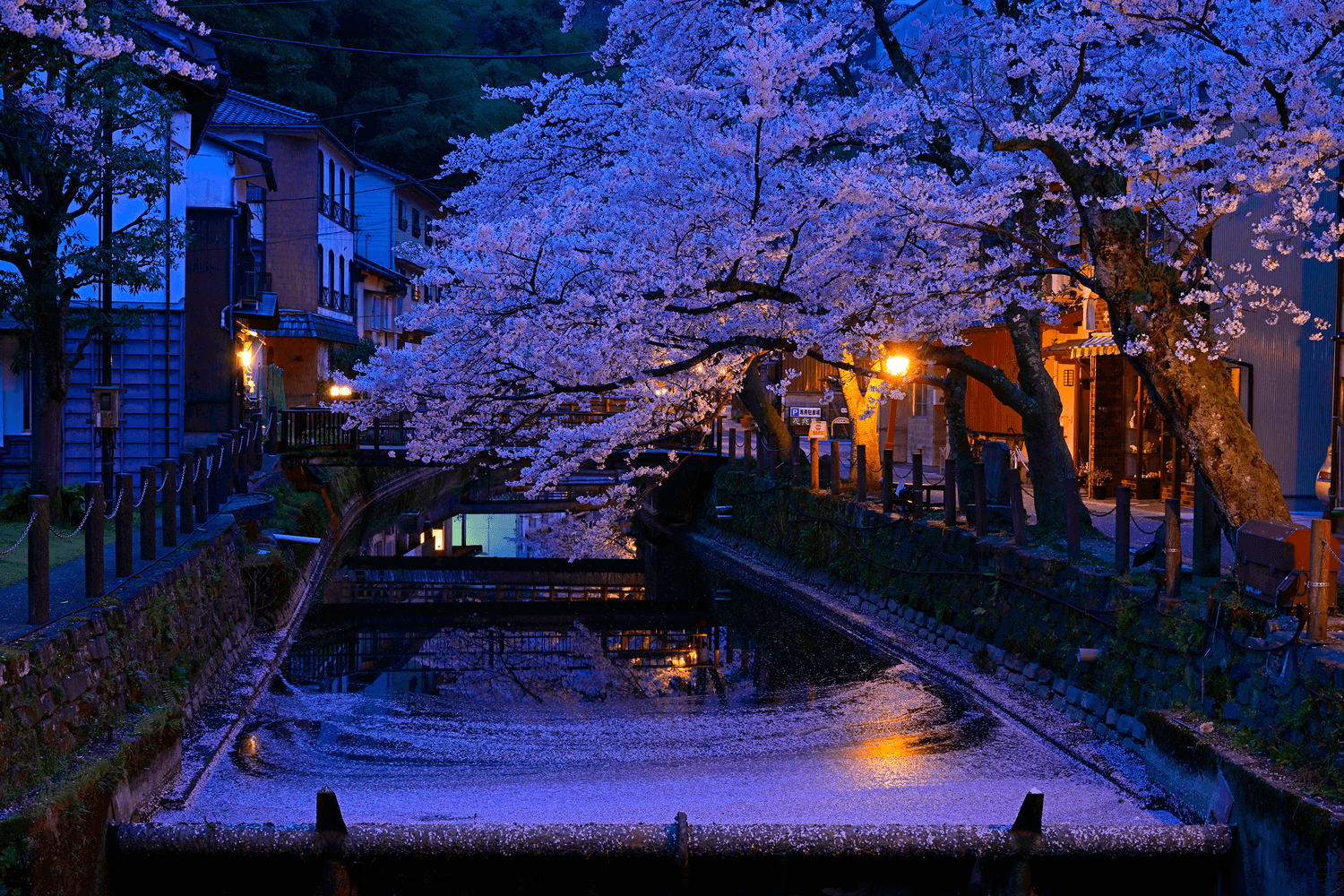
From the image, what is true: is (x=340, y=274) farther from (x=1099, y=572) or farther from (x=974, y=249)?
(x=1099, y=572)

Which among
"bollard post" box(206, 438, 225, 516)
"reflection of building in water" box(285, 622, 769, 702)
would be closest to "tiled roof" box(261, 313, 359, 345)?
"bollard post" box(206, 438, 225, 516)

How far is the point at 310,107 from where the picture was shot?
141 feet

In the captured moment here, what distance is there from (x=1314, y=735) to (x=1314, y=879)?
3.28 ft

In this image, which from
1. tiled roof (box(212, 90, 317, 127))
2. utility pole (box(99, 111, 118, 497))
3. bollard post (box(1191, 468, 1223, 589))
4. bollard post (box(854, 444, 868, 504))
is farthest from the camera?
tiled roof (box(212, 90, 317, 127))

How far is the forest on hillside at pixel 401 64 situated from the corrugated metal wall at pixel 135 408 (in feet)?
A: 61.6

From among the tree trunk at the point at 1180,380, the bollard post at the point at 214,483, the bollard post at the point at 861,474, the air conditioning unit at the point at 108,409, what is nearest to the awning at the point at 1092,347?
the bollard post at the point at 861,474

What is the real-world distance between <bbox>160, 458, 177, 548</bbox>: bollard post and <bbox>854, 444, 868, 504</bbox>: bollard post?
10.2 meters

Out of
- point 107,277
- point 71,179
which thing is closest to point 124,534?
point 107,277

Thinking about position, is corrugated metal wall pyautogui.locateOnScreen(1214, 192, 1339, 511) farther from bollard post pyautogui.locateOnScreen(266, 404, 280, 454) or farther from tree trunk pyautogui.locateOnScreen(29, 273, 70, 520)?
bollard post pyautogui.locateOnScreen(266, 404, 280, 454)

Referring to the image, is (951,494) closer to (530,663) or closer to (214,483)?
(530,663)

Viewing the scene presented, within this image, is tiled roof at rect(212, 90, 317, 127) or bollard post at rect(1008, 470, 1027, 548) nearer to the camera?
bollard post at rect(1008, 470, 1027, 548)

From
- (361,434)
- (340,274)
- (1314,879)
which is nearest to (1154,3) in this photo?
(1314,879)

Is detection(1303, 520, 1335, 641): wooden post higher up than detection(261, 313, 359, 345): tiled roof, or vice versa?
detection(261, 313, 359, 345): tiled roof

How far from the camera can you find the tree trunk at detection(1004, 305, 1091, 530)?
13.6 m
